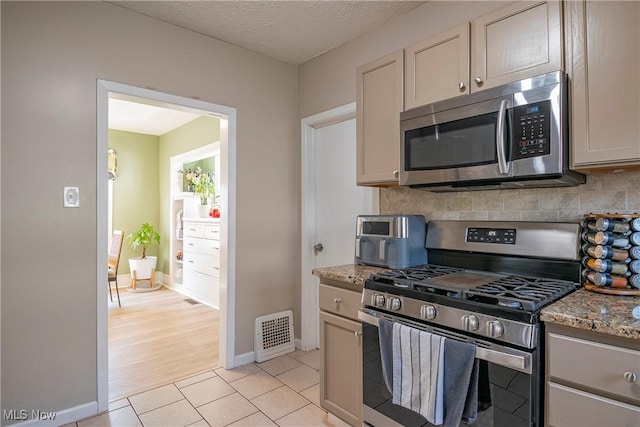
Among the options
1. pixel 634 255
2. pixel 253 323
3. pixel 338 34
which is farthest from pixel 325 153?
→ pixel 634 255

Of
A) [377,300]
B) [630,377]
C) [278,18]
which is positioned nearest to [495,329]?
[630,377]

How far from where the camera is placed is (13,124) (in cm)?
A: 189

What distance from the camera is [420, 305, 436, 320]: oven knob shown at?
1394 mm

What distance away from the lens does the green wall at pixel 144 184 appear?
5.60 metres

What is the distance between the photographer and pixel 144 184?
232 inches

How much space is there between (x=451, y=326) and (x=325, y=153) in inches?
78.2

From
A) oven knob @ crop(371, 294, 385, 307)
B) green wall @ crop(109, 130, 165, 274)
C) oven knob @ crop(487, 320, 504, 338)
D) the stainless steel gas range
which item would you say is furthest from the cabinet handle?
green wall @ crop(109, 130, 165, 274)

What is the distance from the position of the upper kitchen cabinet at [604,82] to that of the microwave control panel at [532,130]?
0.31ft

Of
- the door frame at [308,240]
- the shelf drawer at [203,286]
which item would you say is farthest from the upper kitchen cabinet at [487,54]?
the shelf drawer at [203,286]

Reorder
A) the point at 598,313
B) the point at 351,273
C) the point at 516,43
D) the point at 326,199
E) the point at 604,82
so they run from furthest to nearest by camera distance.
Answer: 1. the point at 326,199
2. the point at 351,273
3. the point at 516,43
4. the point at 604,82
5. the point at 598,313

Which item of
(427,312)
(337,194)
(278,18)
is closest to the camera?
(427,312)

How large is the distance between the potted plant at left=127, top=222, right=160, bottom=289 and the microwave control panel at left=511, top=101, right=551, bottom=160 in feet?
17.9

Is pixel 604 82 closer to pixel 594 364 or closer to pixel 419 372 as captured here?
pixel 594 364

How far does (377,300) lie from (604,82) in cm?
123
